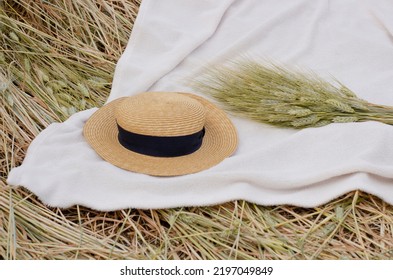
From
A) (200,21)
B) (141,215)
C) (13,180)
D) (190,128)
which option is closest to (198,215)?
(141,215)

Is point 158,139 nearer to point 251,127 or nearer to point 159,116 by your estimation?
point 159,116

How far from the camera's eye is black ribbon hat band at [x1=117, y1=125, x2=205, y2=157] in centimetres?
153

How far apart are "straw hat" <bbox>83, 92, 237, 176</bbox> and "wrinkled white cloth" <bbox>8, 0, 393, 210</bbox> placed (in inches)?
1.5

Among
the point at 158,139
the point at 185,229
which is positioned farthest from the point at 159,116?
the point at 185,229

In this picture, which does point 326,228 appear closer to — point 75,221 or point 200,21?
point 75,221

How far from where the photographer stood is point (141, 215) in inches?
56.4

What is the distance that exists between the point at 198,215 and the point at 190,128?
26 centimetres

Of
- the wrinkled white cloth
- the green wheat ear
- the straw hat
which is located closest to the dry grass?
the wrinkled white cloth

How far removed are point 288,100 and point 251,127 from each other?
0.17 meters

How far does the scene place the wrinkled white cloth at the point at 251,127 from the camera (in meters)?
1.44

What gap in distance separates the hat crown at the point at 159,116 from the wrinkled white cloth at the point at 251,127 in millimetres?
125

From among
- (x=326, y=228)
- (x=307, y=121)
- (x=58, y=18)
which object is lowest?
(x=326, y=228)

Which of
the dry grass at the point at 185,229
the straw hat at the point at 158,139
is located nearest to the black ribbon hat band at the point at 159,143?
the straw hat at the point at 158,139

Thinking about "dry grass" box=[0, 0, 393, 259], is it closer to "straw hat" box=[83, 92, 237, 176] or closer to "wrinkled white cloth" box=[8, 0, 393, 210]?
"wrinkled white cloth" box=[8, 0, 393, 210]
